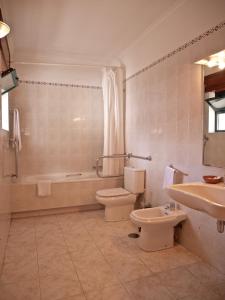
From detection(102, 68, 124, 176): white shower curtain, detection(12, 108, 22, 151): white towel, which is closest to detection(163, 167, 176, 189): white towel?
detection(102, 68, 124, 176): white shower curtain

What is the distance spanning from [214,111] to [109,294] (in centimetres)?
180

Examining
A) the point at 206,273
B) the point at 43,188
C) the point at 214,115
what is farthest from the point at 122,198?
the point at 214,115

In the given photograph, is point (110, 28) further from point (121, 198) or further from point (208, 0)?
point (121, 198)

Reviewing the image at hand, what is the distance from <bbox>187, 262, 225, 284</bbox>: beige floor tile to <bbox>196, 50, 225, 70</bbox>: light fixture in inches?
71.5

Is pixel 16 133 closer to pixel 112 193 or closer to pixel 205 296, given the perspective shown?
pixel 112 193

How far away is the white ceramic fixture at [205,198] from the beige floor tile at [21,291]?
131 cm

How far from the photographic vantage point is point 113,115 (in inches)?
151

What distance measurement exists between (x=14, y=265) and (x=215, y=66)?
8.58 ft

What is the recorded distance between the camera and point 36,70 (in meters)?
3.94

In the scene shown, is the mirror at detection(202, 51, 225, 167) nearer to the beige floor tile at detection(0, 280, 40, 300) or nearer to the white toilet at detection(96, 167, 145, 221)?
the white toilet at detection(96, 167, 145, 221)

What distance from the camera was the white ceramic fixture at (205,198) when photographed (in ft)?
4.60

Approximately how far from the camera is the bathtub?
335 cm

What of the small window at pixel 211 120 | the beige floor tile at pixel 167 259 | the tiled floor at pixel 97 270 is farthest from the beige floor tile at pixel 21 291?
the small window at pixel 211 120

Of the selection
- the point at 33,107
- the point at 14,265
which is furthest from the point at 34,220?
the point at 33,107
